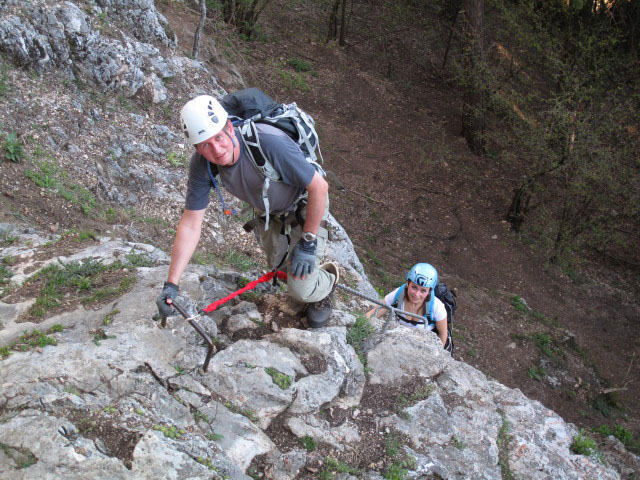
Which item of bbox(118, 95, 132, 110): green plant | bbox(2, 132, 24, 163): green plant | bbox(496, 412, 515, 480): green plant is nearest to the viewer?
bbox(496, 412, 515, 480): green plant

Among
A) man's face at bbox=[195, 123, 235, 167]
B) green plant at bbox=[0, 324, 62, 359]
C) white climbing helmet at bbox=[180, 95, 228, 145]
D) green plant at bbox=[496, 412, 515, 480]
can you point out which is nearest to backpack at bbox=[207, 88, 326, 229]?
man's face at bbox=[195, 123, 235, 167]

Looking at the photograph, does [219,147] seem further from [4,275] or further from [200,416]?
[4,275]

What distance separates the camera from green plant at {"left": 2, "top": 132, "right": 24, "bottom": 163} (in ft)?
21.6

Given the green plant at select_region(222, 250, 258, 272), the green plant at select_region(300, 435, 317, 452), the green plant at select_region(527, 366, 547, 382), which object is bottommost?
the green plant at select_region(527, 366, 547, 382)

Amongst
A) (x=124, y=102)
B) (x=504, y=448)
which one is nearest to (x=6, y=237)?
(x=124, y=102)

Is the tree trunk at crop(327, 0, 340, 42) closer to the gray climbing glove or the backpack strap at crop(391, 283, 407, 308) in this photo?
the backpack strap at crop(391, 283, 407, 308)

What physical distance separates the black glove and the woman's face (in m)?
2.84

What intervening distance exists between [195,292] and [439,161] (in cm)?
1248

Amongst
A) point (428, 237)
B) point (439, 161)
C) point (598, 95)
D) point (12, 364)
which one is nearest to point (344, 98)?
point (439, 161)

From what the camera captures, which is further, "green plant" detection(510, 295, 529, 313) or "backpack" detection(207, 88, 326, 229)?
Answer: "green plant" detection(510, 295, 529, 313)

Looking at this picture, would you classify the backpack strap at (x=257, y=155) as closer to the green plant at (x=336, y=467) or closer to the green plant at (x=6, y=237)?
the green plant at (x=336, y=467)

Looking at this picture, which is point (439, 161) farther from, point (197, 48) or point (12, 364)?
point (12, 364)

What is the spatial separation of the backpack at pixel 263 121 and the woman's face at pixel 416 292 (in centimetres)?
223

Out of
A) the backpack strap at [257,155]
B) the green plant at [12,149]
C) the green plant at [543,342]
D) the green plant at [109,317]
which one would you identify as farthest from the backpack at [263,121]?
the green plant at [543,342]
